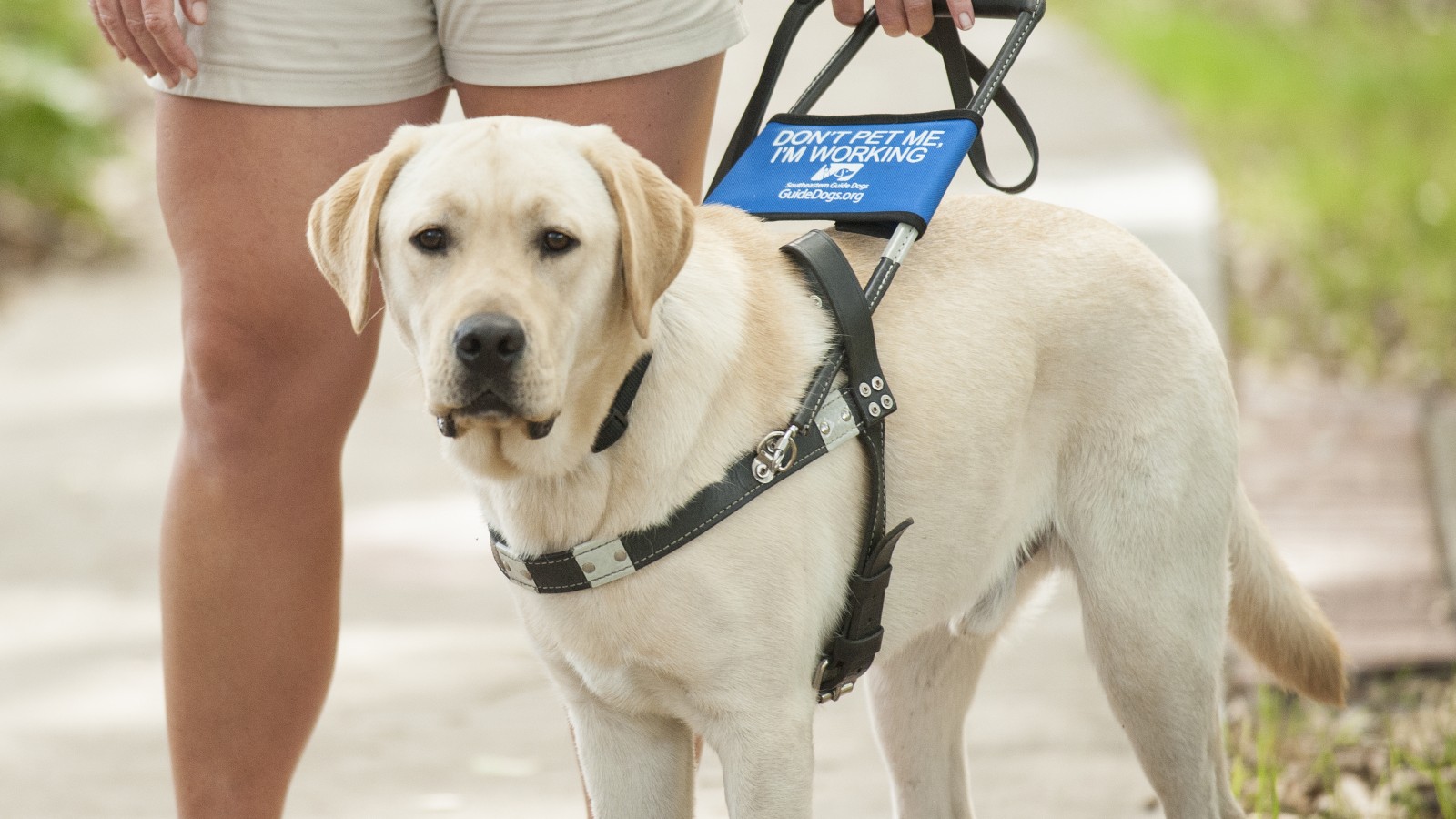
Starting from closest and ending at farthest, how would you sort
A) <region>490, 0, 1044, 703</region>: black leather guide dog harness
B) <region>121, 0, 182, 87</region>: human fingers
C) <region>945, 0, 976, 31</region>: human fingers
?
<region>490, 0, 1044, 703</region>: black leather guide dog harness → <region>121, 0, 182, 87</region>: human fingers → <region>945, 0, 976, 31</region>: human fingers

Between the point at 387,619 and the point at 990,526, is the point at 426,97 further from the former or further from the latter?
the point at 387,619

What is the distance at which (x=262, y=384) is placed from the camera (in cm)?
259

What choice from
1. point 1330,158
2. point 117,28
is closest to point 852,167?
point 117,28

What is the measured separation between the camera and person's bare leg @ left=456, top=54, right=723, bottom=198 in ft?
8.23

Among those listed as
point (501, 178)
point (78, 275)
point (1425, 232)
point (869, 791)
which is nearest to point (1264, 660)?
point (869, 791)

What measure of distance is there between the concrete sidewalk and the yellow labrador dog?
387mm

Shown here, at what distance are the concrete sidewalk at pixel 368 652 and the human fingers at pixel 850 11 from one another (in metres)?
1.13

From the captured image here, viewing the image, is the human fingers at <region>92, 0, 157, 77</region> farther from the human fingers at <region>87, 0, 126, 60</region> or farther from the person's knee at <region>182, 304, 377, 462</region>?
the person's knee at <region>182, 304, 377, 462</region>

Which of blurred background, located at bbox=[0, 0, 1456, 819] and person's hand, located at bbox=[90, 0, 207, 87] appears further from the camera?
blurred background, located at bbox=[0, 0, 1456, 819]

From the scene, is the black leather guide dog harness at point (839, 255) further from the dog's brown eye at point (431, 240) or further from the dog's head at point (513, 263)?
the dog's brown eye at point (431, 240)

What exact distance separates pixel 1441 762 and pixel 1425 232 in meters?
4.43

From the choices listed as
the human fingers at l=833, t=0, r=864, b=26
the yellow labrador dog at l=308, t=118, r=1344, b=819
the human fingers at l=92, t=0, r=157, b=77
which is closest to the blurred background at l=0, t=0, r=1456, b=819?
the yellow labrador dog at l=308, t=118, r=1344, b=819

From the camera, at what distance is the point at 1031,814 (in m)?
3.29

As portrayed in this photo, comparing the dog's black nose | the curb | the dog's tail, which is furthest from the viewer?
the curb
